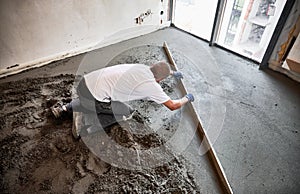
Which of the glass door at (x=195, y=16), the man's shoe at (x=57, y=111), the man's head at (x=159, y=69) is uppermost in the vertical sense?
the man's head at (x=159, y=69)

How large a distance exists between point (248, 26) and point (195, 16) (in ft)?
3.22

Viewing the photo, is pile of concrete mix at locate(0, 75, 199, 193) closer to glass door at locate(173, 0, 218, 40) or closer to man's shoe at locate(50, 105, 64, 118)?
man's shoe at locate(50, 105, 64, 118)

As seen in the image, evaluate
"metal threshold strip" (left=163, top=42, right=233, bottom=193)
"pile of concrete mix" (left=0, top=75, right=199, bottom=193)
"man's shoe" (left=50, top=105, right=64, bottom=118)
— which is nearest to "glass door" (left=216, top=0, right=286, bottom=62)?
"metal threshold strip" (left=163, top=42, right=233, bottom=193)

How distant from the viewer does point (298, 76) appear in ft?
8.05

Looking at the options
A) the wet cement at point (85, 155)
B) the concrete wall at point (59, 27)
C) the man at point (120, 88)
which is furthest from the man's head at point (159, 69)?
the concrete wall at point (59, 27)

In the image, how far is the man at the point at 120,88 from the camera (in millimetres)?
1604

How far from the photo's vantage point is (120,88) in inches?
64.5

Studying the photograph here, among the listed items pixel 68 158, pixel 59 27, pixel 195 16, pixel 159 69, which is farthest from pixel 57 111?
pixel 195 16

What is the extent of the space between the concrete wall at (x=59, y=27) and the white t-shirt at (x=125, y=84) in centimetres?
143

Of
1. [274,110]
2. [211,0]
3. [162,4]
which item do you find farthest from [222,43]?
[274,110]

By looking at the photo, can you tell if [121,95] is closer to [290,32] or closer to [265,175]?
[265,175]

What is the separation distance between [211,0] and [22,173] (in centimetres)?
342

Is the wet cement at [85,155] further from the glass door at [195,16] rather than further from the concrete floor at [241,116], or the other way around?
the glass door at [195,16]

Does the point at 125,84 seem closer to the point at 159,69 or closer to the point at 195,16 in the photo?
the point at 159,69
